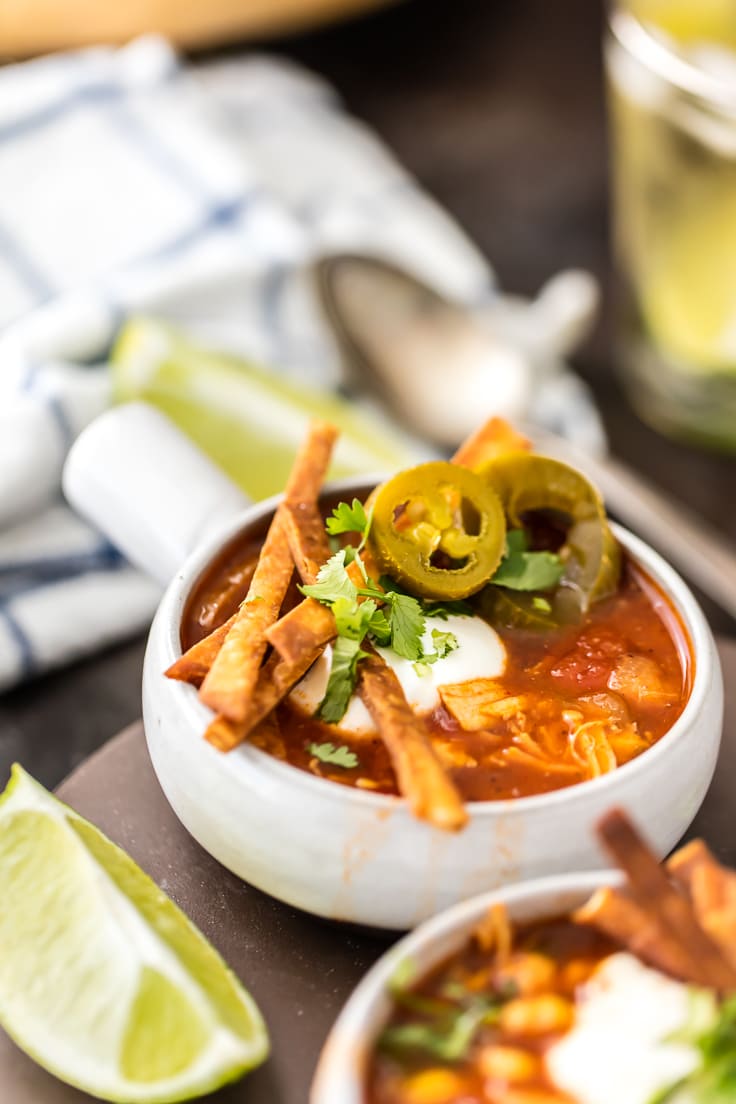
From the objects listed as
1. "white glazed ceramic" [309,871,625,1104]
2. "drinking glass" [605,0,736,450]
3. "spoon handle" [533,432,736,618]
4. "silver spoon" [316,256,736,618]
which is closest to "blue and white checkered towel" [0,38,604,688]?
"silver spoon" [316,256,736,618]

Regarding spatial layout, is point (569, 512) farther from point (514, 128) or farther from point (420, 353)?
point (514, 128)

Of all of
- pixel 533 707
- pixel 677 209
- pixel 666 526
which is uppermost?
pixel 533 707

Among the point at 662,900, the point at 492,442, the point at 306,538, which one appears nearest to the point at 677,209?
the point at 492,442

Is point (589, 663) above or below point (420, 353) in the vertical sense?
above

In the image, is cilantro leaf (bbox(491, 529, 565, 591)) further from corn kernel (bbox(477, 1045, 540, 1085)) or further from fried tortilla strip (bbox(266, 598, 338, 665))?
corn kernel (bbox(477, 1045, 540, 1085))

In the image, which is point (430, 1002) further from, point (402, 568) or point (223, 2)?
point (223, 2)

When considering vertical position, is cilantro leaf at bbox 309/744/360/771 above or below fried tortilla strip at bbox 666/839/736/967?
above
